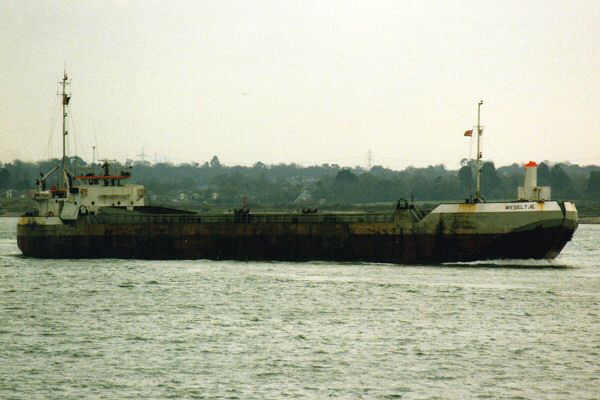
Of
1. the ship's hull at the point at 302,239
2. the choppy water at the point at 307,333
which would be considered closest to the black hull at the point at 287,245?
the ship's hull at the point at 302,239

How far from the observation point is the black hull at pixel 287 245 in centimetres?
5481

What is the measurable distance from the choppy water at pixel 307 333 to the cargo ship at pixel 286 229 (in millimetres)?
1731

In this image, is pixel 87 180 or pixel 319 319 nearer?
pixel 319 319

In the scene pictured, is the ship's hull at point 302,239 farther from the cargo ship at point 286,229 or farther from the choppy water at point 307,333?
the choppy water at point 307,333

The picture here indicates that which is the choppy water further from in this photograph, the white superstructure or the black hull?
the white superstructure

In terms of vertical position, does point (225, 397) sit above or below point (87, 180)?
below

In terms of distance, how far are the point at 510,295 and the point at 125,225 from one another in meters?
31.1

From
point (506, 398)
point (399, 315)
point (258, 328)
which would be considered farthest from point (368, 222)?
point (506, 398)

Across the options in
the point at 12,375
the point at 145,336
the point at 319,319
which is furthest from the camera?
the point at 319,319

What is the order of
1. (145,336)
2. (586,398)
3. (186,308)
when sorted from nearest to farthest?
(586,398), (145,336), (186,308)

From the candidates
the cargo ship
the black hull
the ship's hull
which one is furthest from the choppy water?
the cargo ship

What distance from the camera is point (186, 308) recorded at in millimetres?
42438

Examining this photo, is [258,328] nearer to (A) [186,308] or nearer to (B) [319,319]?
(B) [319,319]

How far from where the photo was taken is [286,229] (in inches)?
2382
